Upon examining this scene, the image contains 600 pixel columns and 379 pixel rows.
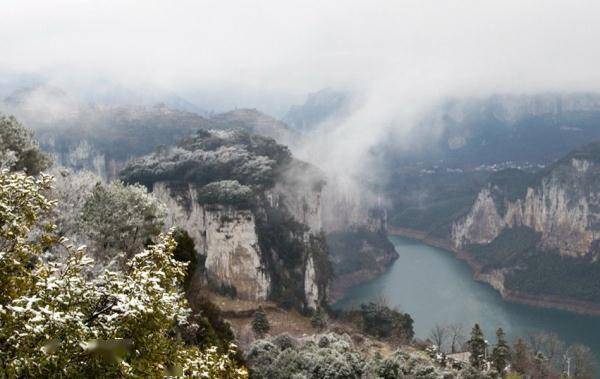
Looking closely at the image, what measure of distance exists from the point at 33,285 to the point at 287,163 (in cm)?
9884

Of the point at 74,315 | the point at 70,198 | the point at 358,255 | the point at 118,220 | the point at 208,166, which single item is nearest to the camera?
the point at 74,315

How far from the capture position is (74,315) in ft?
29.0

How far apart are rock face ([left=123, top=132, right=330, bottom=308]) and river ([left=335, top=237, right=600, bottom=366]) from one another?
3049 cm

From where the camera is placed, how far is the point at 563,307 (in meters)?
159

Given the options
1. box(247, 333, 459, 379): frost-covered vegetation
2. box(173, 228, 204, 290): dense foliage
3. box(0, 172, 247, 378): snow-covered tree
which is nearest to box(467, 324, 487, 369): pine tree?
box(247, 333, 459, 379): frost-covered vegetation

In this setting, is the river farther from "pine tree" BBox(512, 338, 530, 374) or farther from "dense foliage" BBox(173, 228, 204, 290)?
"dense foliage" BBox(173, 228, 204, 290)

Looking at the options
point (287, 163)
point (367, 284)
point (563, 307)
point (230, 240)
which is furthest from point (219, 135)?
point (563, 307)

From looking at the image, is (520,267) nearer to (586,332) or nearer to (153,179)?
(586,332)

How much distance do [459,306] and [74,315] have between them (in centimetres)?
13467

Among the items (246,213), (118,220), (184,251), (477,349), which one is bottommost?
(477,349)

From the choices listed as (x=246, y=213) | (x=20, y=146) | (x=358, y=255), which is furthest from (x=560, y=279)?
(x=20, y=146)

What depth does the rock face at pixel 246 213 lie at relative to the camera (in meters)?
90.8

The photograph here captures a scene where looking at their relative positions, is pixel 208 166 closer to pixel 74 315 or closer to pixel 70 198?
pixel 70 198

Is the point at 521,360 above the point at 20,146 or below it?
below
